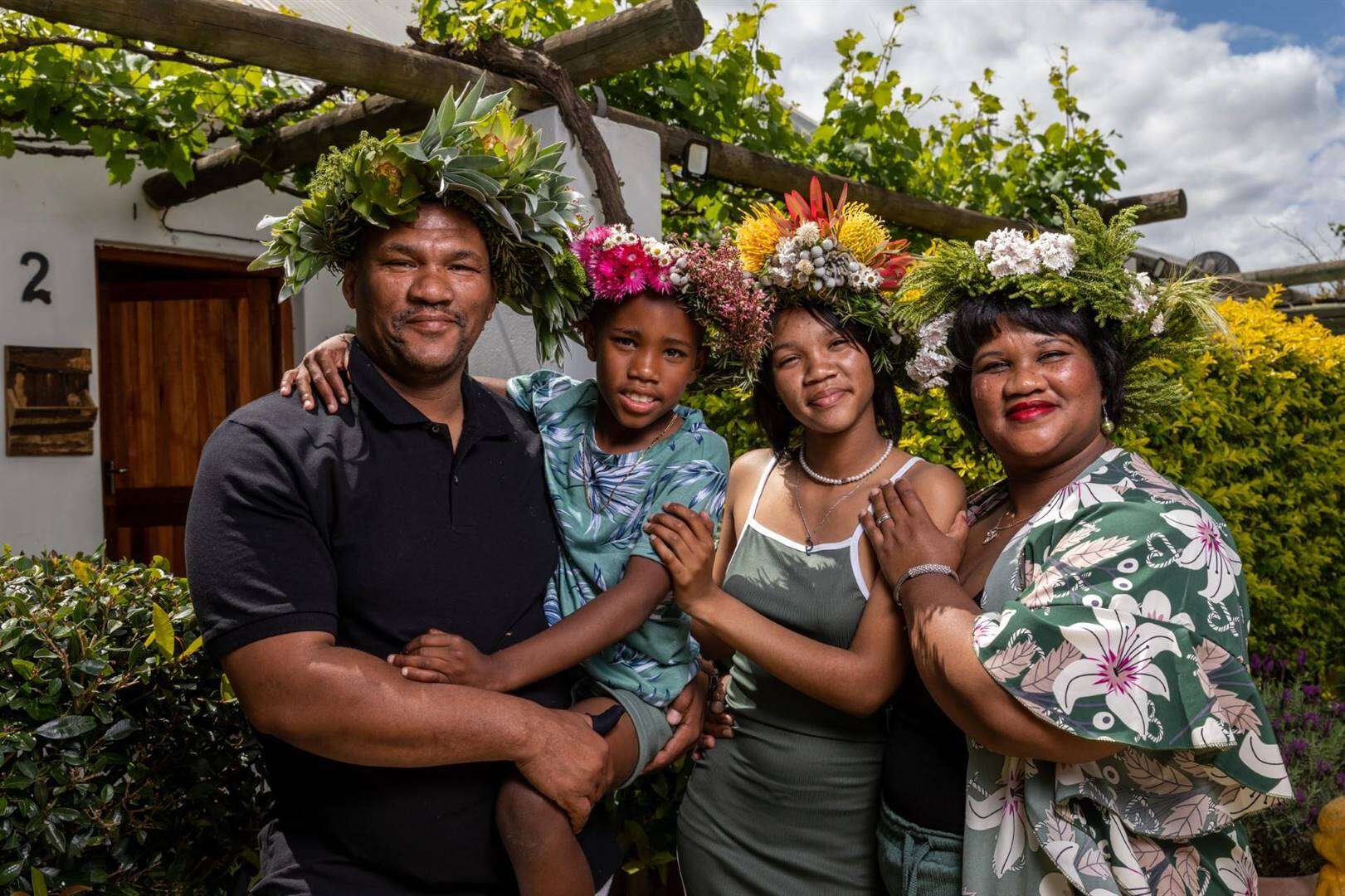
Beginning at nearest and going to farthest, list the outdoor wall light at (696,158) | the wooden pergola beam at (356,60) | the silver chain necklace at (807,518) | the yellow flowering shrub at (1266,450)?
1. the silver chain necklace at (807,518)
2. the wooden pergola beam at (356,60)
3. the yellow flowering shrub at (1266,450)
4. the outdoor wall light at (696,158)

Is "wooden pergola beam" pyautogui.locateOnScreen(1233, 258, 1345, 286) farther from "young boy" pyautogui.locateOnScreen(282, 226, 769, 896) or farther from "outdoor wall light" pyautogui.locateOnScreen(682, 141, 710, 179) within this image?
"young boy" pyautogui.locateOnScreen(282, 226, 769, 896)

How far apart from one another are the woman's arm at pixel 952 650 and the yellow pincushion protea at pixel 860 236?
713 millimetres

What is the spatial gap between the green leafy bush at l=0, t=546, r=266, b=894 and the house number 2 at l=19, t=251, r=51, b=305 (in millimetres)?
Result: 4456

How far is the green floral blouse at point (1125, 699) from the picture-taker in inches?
73.5

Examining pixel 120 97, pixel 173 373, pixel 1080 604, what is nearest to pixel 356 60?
pixel 120 97

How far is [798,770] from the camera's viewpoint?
249cm

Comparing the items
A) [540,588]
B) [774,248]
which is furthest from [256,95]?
[540,588]

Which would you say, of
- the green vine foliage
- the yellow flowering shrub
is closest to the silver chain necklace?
the yellow flowering shrub

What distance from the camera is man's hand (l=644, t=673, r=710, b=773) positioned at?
2447 mm

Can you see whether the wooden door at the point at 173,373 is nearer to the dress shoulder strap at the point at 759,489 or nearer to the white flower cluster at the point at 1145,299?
the dress shoulder strap at the point at 759,489

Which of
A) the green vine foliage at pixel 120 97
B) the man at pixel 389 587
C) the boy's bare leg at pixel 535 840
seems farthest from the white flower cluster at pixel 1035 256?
the green vine foliage at pixel 120 97

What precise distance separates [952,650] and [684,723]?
758 millimetres

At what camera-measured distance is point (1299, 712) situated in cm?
514

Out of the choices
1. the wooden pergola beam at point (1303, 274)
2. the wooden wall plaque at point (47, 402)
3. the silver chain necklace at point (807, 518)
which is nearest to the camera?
the silver chain necklace at point (807, 518)
